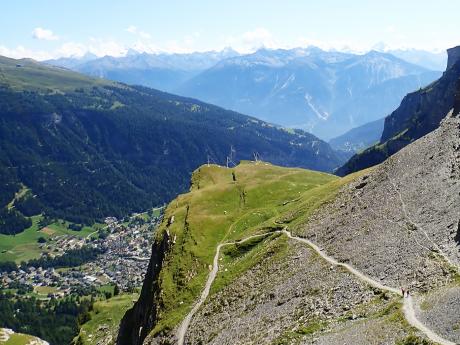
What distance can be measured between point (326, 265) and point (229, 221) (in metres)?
63.8

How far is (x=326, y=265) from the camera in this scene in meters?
86.2

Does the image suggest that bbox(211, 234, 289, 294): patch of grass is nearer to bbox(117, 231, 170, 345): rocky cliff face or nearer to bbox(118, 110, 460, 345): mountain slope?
bbox(118, 110, 460, 345): mountain slope

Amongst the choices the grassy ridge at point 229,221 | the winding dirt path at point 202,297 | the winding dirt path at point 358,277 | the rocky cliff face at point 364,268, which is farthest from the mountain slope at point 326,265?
the winding dirt path at point 202,297

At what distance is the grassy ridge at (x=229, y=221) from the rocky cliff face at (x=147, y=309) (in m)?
3.25

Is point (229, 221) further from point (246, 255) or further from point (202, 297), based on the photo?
point (202, 297)

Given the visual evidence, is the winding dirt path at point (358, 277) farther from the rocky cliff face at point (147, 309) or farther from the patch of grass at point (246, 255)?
the rocky cliff face at point (147, 309)

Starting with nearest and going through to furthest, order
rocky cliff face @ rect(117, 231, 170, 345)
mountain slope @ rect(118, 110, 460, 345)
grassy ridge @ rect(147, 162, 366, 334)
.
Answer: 1. mountain slope @ rect(118, 110, 460, 345)
2. grassy ridge @ rect(147, 162, 366, 334)
3. rocky cliff face @ rect(117, 231, 170, 345)

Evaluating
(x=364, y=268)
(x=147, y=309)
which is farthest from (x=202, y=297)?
(x=364, y=268)

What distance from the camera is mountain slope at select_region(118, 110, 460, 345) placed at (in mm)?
62312

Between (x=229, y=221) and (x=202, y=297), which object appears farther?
(x=229, y=221)

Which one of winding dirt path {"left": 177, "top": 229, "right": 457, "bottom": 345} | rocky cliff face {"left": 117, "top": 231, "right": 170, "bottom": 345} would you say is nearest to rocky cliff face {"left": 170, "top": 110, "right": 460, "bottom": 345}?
winding dirt path {"left": 177, "top": 229, "right": 457, "bottom": 345}

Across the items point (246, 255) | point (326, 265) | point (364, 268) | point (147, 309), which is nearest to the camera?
point (364, 268)

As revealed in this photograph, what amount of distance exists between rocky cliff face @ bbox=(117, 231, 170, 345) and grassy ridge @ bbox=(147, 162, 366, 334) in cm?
325

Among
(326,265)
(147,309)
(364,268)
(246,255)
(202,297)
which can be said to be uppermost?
(364,268)
